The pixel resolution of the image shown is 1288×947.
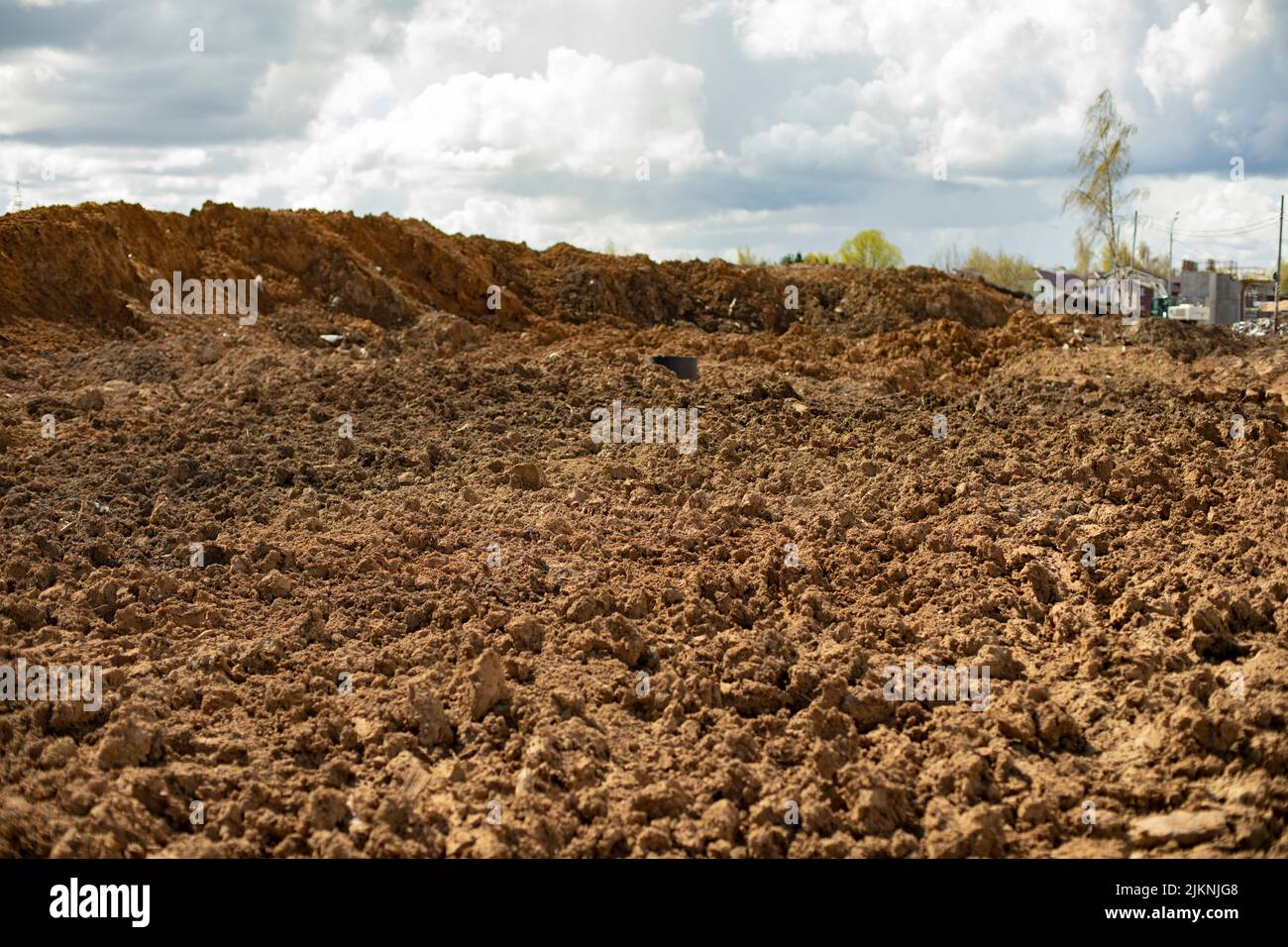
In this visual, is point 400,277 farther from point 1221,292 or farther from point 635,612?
Answer: point 1221,292

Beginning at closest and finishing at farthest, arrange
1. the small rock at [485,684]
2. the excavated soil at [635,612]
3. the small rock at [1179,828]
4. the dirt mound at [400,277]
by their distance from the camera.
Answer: the small rock at [1179,828]
the excavated soil at [635,612]
the small rock at [485,684]
the dirt mound at [400,277]

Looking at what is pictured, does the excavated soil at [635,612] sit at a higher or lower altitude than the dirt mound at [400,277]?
lower

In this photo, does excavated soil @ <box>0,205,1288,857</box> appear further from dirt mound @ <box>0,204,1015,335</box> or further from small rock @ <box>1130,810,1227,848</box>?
dirt mound @ <box>0,204,1015,335</box>

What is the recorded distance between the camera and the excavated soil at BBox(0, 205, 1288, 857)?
4.42m

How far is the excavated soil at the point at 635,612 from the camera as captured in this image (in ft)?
14.5

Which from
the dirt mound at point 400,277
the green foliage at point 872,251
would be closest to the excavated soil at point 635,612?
the dirt mound at point 400,277

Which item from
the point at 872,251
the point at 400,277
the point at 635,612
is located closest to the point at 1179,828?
the point at 635,612

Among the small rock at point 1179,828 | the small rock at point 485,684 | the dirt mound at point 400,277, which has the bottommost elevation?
the small rock at point 1179,828

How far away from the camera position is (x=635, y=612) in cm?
612

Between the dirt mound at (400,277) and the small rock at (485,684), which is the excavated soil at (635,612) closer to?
the small rock at (485,684)

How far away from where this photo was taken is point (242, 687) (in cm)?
541
